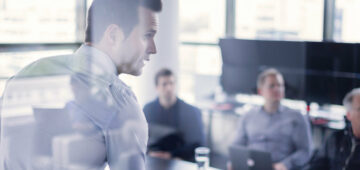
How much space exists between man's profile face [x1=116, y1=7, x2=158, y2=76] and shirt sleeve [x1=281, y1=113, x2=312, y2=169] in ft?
6.12

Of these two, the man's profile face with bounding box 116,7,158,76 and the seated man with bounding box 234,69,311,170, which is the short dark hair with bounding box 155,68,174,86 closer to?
the seated man with bounding box 234,69,311,170

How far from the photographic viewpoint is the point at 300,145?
8.37 ft

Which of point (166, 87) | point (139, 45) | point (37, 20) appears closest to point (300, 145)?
point (166, 87)

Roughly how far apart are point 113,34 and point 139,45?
53 mm

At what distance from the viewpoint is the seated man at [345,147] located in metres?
1.98

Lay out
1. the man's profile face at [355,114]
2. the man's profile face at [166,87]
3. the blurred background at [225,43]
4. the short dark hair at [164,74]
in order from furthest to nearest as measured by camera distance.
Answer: the man's profile face at [166,87] < the short dark hair at [164,74] < the blurred background at [225,43] < the man's profile face at [355,114]

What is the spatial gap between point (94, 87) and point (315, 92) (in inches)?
79.8

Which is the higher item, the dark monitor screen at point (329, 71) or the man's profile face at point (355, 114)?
the dark monitor screen at point (329, 71)

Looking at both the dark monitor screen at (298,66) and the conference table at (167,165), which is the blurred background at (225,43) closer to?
the dark monitor screen at (298,66)

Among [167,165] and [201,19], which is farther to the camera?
[201,19]

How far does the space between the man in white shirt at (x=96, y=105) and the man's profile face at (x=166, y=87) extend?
1834 millimetres

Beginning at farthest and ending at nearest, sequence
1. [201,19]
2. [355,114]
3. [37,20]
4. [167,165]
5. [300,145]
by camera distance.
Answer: [300,145], [201,19], [37,20], [355,114], [167,165]

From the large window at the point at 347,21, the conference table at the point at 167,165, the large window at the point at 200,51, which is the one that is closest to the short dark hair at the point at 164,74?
the large window at the point at 200,51

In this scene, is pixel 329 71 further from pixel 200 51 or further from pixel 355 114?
pixel 200 51
